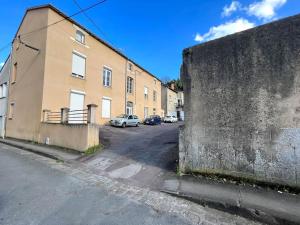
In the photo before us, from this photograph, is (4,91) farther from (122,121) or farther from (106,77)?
(122,121)

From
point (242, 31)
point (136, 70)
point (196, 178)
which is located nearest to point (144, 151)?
point (196, 178)

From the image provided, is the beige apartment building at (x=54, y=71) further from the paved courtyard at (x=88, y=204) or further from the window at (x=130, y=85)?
the paved courtyard at (x=88, y=204)

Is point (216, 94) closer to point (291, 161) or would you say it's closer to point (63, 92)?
point (291, 161)

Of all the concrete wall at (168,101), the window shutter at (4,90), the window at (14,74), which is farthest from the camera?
the concrete wall at (168,101)

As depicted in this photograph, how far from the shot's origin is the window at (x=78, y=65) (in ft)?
52.9

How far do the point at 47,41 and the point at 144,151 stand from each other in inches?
423

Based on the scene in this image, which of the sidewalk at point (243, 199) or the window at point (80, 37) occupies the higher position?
the window at point (80, 37)

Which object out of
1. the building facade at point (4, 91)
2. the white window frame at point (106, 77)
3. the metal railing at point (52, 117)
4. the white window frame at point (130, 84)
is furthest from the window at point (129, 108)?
→ the building facade at point (4, 91)

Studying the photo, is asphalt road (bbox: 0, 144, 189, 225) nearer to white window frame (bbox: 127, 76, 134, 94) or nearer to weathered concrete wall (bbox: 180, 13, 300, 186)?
weathered concrete wall (bbox: 180, 13, 300, 186)

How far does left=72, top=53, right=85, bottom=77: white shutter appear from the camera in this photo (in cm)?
1611

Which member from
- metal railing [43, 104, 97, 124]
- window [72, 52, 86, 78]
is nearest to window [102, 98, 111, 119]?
window [72, 52, 86, 78]

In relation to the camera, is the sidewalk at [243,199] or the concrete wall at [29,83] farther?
the concrete wall at [29,83]

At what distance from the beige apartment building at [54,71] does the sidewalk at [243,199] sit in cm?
1151

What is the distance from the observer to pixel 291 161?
14.9ft
